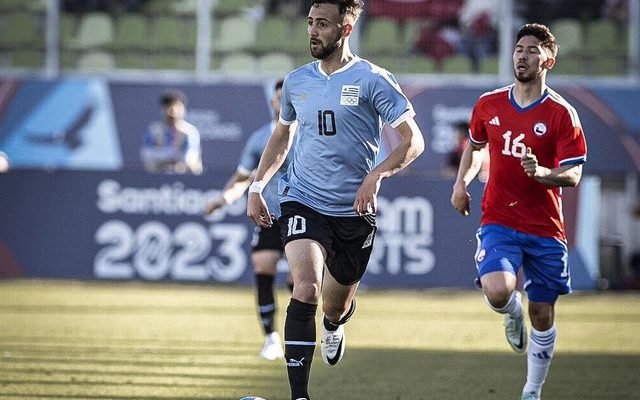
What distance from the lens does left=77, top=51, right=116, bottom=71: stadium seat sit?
23641 millimetres

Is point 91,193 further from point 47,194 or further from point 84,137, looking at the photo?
point 84,137

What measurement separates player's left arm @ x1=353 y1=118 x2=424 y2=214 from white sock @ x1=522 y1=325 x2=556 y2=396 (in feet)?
5.27

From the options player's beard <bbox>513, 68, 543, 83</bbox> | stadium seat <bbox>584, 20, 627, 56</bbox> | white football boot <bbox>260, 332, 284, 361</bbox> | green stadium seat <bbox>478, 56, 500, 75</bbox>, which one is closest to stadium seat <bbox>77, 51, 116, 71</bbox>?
green stadium seat <bbox>478, 56, 500, 75</bbox>

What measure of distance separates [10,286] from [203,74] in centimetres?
670

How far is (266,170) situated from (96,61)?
16.7m

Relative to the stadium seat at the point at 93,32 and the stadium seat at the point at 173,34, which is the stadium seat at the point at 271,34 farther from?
the stadium seat at the point at 93,32

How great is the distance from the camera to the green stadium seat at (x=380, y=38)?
920 inches

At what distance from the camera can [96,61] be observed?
2373cm

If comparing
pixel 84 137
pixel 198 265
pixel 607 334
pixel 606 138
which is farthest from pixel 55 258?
pixel 606 138

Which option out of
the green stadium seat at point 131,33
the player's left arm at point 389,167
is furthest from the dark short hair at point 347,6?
the green stadium seat at point 131,33

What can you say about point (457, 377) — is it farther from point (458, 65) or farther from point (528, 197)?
point (458, 65)

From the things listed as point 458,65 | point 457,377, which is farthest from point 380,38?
point 457,377

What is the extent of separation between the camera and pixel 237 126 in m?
22.9

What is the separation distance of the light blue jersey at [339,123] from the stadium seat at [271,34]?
16051 millimetres
